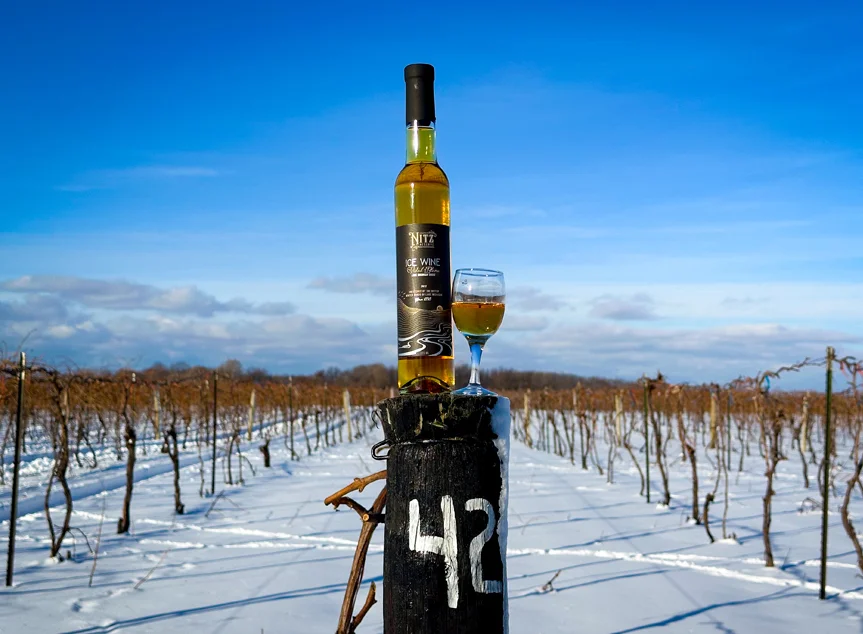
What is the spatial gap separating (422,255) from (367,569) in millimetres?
4170

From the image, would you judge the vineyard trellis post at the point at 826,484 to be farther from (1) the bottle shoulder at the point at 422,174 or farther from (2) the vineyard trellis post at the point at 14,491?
(2) the vineyard trellis post at the point at 14,491

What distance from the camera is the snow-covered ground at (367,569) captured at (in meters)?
4.18

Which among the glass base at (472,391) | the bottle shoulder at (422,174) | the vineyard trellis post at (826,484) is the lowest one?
the vineyard trellis post at (826,484)

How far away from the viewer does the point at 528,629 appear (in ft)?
13.0

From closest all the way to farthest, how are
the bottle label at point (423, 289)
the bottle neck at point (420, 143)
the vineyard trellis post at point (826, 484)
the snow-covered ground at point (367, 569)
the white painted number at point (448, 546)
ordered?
the white painted number at point (448, 546), the bottle label at point (423, 289), the bottle neck at point (420, 143), the snow-covered ground at point (367, 569), the vineyard trellis post at point (826, 484)

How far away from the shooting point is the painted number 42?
1438 mm

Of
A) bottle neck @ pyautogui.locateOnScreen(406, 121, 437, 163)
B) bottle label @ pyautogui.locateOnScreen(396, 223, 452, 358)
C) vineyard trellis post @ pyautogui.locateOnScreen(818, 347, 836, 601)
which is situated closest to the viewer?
bottle label @ pyautogui.locateOnScreen(396, 223, 452, 358)

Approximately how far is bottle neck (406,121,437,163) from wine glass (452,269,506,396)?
0.31m

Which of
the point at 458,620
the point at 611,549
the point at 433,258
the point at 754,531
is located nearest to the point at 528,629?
the point at 611,549

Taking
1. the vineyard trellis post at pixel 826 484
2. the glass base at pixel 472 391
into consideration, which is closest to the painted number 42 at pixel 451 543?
the glass base at pixel 472 391

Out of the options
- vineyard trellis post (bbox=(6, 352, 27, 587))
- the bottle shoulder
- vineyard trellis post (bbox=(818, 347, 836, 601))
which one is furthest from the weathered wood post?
vineyard trellis post (bbox=(6, 352, 27, 587))

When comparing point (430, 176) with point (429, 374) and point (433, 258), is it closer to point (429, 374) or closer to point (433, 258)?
point (433, 258)

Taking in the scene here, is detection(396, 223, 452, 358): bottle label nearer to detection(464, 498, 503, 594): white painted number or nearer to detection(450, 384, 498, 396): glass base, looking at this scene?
detection(450, 384, 498, 396): glass base

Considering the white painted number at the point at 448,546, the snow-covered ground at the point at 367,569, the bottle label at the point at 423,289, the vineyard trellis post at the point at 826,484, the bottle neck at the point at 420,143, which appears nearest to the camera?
the white painted number at the point at 448,546
